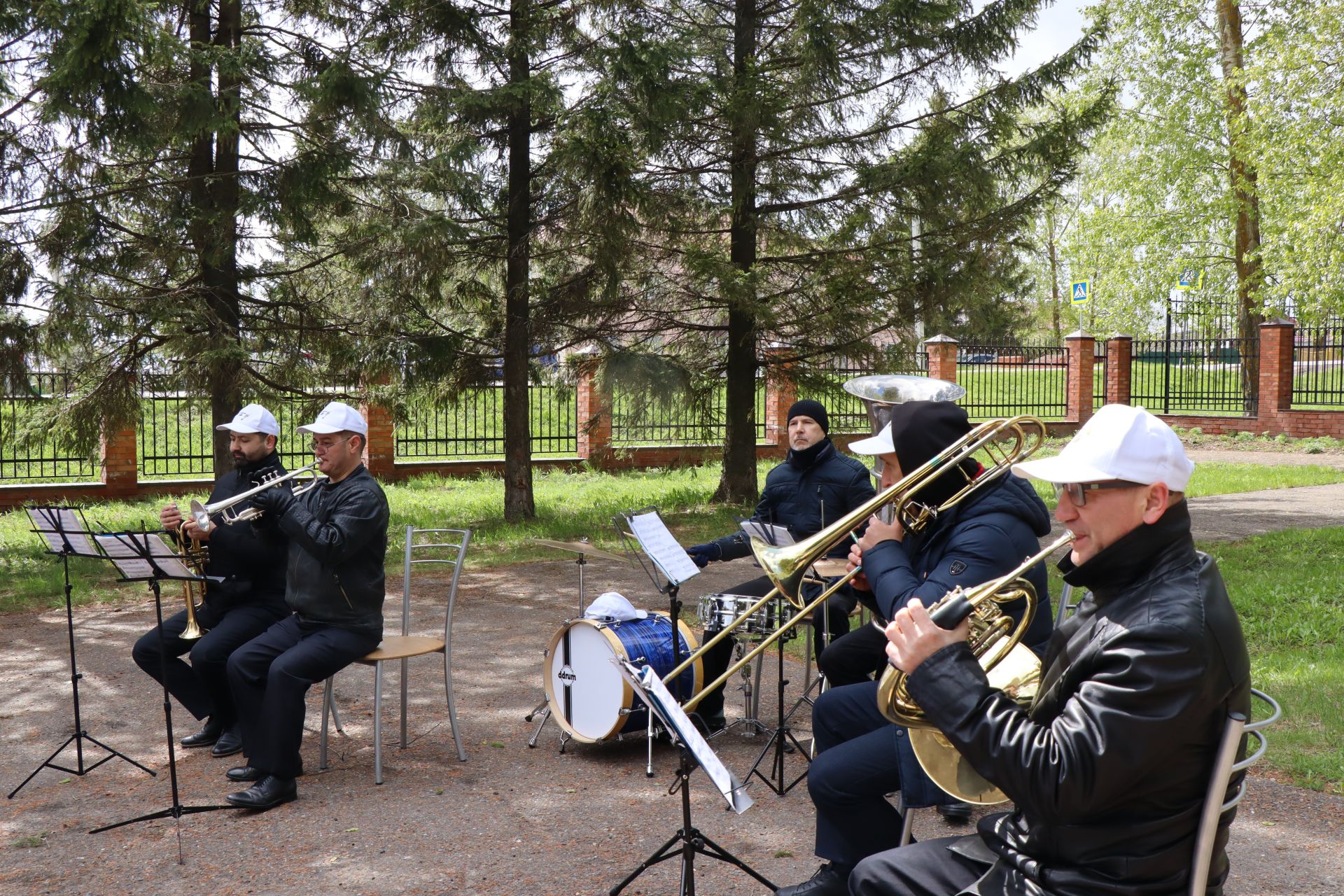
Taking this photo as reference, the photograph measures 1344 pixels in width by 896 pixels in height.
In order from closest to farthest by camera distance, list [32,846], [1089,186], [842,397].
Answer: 1. [32,846]
2. [842,397]
3. [1089,186]

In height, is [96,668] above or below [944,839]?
below

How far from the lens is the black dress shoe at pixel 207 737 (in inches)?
239

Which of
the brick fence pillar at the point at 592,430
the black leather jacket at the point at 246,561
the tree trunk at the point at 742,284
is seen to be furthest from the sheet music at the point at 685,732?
the brick fence pillar at the point at 592,430

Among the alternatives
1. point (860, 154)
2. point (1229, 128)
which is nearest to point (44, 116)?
point (860, 154)

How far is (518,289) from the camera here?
13.6 m

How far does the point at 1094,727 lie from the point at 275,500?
4286 mm

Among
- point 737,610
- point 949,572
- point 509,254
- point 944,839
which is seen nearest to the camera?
point 944,839

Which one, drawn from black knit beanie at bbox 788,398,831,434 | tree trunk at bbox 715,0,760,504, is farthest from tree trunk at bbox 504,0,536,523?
black knit beanie at bbox 788,398,831,434

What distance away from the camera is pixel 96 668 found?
7.77m

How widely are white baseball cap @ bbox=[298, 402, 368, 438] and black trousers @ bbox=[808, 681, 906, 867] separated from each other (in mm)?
3005

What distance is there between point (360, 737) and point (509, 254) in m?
8.47

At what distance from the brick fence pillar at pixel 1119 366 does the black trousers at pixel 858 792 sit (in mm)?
24627

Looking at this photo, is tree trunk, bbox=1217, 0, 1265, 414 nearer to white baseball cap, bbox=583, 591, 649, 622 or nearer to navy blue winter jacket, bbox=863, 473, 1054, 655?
white baseball cap, bbox=583, 591, 649, 622

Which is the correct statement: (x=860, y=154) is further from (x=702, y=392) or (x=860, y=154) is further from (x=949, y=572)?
(x=949, y=572)
